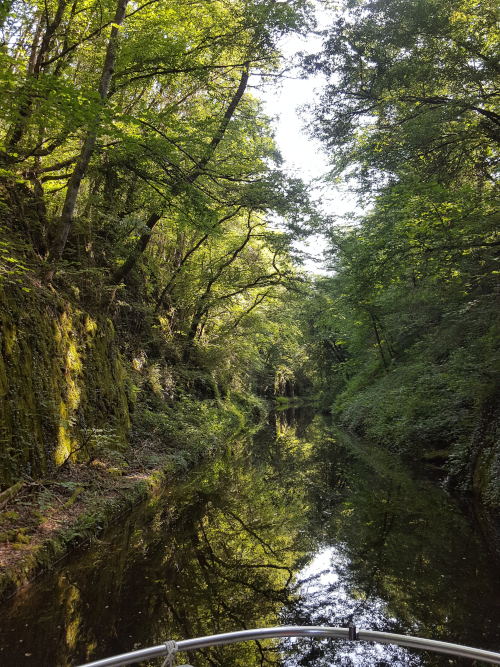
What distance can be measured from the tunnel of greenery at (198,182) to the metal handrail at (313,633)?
14.7 feet

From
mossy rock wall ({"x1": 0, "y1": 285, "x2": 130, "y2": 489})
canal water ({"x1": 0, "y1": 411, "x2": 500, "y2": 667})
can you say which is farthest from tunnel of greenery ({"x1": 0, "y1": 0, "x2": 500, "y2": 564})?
canal water ({"x1": 0, "y1": 411, "x2": 500, "y2": 667})

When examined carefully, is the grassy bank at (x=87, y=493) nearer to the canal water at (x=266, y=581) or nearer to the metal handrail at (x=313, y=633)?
the canal water at (x=266, y=581)

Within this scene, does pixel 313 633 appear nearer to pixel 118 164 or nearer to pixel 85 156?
pixel 85 156

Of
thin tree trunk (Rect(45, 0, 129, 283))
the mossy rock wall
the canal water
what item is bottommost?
the canal water

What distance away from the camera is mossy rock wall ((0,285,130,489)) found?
230 inches

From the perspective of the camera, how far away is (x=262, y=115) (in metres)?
13.2

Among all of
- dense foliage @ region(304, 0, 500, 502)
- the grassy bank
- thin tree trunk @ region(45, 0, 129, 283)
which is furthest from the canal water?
thin tree trunk @ region(45, 0, 129, 283)

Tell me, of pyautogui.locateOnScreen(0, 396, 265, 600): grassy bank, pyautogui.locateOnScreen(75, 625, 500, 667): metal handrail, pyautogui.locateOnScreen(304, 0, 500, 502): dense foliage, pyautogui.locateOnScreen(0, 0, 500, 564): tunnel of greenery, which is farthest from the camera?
pyautogui.locateOnScreen(304, 0, 500, 502): dense foliage

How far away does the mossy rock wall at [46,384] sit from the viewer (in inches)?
230

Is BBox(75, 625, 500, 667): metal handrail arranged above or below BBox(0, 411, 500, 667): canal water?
above

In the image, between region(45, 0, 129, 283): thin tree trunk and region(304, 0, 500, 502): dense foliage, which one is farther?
region(304, 0, 500, 502): dense foliage

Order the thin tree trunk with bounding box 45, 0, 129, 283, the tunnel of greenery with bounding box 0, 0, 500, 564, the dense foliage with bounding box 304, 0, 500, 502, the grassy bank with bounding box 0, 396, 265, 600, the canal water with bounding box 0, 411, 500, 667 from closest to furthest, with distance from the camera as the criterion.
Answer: the canal water with bounding box 0, 411, 500, 667
the grassy bank with bounding box 0, 396, 265, 600
the tunnel of greenery with bounding box 0, 0, 500, 564
the thin tree trunk with bounding box 45, 0, 129, 283
the dense foliage with bounding box 304, 0, 500, 502

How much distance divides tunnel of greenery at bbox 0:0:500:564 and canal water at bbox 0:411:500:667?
61.2 inches

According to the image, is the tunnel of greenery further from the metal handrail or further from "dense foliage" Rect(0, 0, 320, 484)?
the metal handrail
